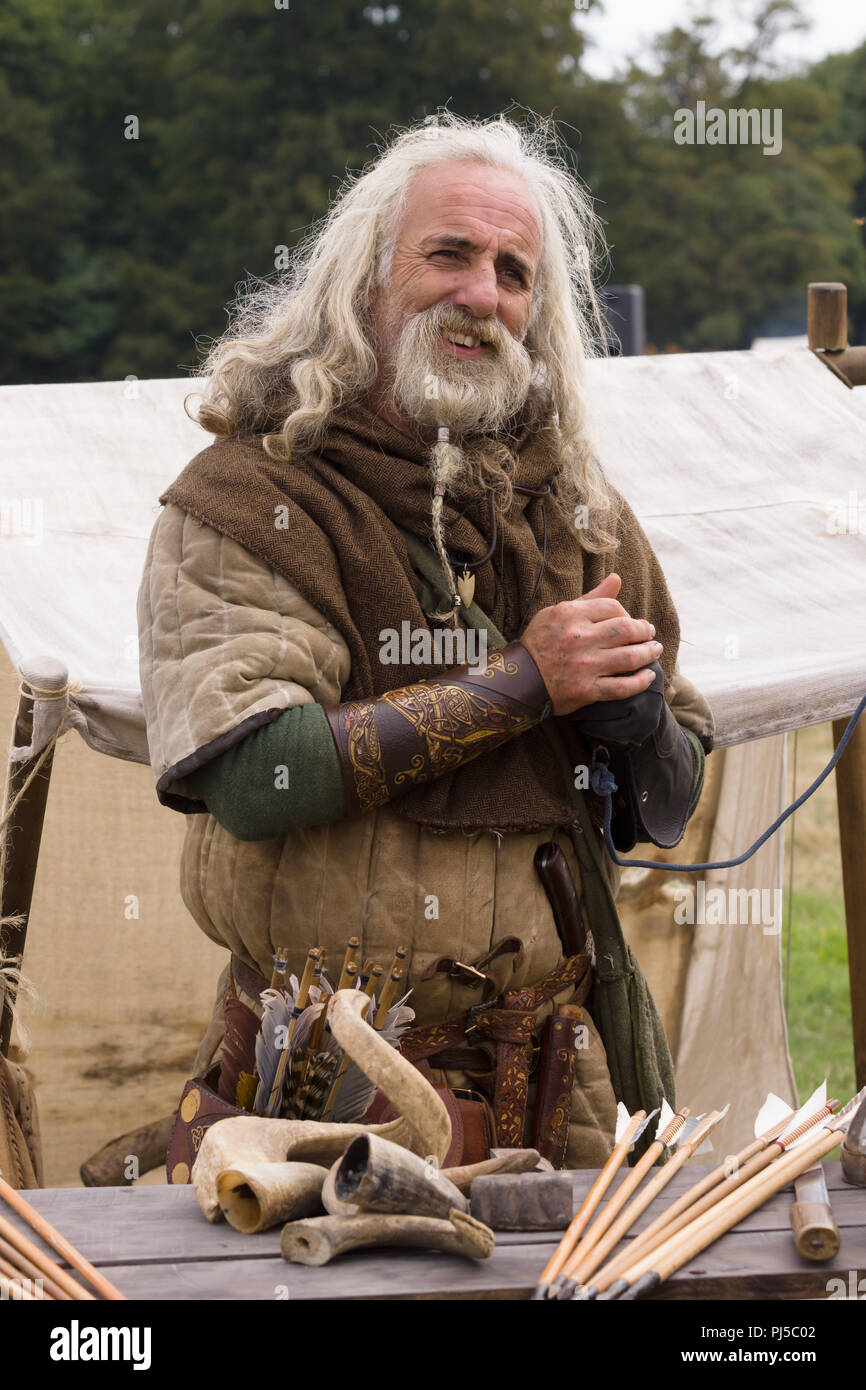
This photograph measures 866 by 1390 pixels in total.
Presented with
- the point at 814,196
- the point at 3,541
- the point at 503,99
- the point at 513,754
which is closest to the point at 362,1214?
the point at 513,754

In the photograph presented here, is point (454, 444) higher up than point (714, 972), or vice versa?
point (454, 444)

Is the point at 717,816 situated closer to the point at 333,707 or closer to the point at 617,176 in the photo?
the point at 333,707

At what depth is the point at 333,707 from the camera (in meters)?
2.17

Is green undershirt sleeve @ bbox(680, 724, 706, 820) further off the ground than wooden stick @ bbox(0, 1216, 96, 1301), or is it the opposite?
green undershirt sleeve @ bbox(680, 724, 706, 820)

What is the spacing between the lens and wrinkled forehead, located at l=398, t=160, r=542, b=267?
7.90 ft

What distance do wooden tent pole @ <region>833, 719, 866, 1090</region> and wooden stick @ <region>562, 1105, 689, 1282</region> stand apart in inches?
73.7

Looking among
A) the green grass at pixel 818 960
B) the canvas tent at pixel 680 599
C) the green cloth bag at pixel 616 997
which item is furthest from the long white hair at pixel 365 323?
the green grass at pixel 818 960

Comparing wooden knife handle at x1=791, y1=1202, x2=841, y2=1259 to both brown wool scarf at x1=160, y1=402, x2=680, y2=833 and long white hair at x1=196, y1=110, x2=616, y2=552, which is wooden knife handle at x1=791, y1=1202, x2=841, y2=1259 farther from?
long white hair at x1=196, y1=110, x2=616, y2=552

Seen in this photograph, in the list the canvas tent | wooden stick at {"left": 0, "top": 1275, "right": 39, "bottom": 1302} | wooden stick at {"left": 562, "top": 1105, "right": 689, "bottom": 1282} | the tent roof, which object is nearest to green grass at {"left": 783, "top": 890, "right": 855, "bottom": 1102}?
the canvas tent

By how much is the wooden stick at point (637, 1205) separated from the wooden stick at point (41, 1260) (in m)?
0.48

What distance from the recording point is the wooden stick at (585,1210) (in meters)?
1.56

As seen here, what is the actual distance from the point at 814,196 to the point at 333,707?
32684 millimetres

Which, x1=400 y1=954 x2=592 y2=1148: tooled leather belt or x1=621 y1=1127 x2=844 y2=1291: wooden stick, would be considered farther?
x1=400 y1=954 x2=592 y2=1148: tooled leather belt

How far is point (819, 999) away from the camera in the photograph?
6094mm
